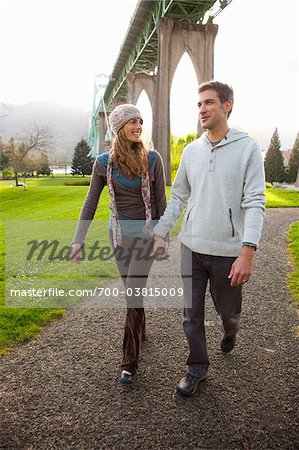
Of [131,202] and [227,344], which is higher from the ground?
[131,202]

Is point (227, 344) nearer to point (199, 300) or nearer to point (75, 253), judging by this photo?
point (199, 300)

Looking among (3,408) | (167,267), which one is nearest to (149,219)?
(3,408)

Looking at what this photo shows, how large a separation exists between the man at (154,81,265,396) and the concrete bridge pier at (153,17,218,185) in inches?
958

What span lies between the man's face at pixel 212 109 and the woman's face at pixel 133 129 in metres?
0.54

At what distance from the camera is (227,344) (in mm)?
3594

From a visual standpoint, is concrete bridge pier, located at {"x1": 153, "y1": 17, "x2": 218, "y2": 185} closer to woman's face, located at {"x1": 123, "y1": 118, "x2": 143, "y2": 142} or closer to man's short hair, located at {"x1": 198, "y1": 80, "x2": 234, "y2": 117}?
woman's face, located at {"x1": 123, "y1": 118, "x2": 143, "y2": 142}

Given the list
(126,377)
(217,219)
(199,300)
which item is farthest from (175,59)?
(126,377)

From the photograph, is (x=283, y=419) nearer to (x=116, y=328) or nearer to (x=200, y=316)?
(x=200, y=316)

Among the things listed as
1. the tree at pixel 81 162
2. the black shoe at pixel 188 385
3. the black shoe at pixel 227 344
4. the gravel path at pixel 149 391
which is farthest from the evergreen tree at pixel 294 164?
the black shoe at pixel 188 385

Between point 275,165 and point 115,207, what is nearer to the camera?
point 115,207

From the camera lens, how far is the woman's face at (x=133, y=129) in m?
3.16

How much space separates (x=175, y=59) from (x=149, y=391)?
92.2 ft

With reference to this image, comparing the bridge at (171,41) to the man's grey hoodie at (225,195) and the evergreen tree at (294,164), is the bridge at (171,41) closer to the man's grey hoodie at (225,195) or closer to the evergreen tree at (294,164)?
the man's grey hoodie at (225,195)

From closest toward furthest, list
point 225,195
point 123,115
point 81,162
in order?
point 225,195
point 123,115
point 81,162
